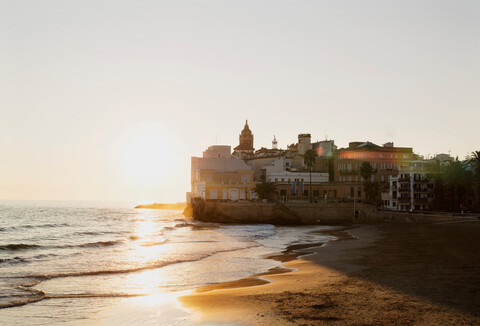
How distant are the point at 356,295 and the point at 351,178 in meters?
117

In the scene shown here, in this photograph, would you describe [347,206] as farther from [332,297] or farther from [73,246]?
[332,297]

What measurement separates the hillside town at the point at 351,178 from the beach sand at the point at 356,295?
76.5 m

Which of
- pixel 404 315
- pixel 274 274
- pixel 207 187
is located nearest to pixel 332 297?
pixel 404 315

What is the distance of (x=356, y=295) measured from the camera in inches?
823

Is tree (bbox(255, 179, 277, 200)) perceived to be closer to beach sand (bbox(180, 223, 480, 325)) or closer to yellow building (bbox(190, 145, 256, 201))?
yellow building (bbox(190, 145, 256, 201))

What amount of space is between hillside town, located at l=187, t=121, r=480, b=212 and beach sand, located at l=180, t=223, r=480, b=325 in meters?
76.5

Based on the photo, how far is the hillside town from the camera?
341 feet

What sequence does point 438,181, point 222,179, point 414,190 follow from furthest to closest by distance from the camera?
point 222,179
point 414,190
point 438,181

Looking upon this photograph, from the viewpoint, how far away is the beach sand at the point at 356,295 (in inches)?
674

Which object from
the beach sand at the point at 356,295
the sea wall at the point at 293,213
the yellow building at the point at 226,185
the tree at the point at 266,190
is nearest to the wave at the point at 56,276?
the beach sand at the point at 356,295

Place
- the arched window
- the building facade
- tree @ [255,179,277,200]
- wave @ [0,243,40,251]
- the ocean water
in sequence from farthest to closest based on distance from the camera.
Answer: the arched window < tree @ [255,179,277,200] < the building facade < wave @ [0,243,40,251] < the ocean water

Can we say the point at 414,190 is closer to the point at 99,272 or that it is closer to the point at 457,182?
the point at 457,182

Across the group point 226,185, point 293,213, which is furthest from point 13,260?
point 226,185

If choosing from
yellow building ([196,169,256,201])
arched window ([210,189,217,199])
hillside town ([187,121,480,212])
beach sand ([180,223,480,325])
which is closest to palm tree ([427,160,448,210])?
hillside town ([187,121,480,212])
